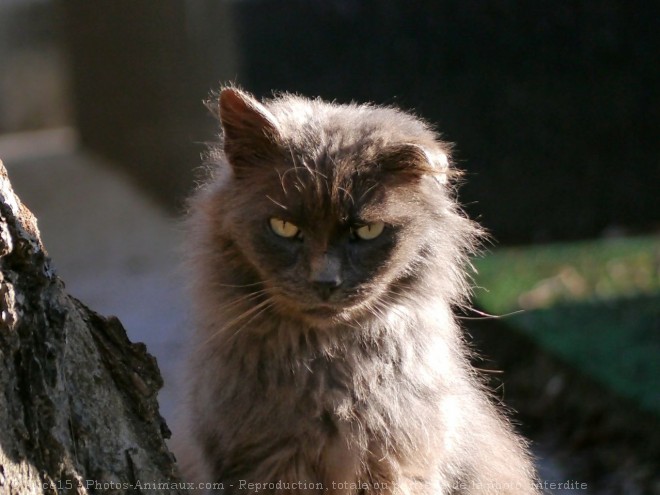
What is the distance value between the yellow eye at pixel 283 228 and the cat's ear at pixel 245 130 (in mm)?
235

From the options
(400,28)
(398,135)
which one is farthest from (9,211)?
(400,28)

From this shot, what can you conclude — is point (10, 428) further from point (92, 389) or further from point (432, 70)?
point (432, 70)

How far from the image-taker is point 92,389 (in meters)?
2.47

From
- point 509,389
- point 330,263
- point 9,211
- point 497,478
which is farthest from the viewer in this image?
point 509,389

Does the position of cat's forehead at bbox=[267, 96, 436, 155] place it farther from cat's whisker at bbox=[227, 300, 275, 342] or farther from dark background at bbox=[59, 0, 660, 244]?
dark background at bbox=[59, 0, 660, 244]

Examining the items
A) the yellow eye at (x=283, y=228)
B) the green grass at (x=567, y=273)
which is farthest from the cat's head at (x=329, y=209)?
the green grass at (x=567, y=273)

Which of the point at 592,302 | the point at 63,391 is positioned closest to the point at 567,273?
the point at 592,302

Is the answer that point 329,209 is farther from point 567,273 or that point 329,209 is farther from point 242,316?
point 567,273

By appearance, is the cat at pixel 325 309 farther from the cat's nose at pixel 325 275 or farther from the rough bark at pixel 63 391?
the rough bark at pixel 63 391

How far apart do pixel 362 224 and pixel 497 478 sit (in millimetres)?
1292

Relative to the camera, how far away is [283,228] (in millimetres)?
3123

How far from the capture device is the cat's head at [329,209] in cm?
305

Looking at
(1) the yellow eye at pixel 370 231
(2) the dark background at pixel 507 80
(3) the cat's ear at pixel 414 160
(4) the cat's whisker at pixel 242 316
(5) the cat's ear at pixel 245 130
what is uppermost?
(2) the dark background at pixel 507 80

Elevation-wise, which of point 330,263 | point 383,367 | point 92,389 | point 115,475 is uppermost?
point 330,263
